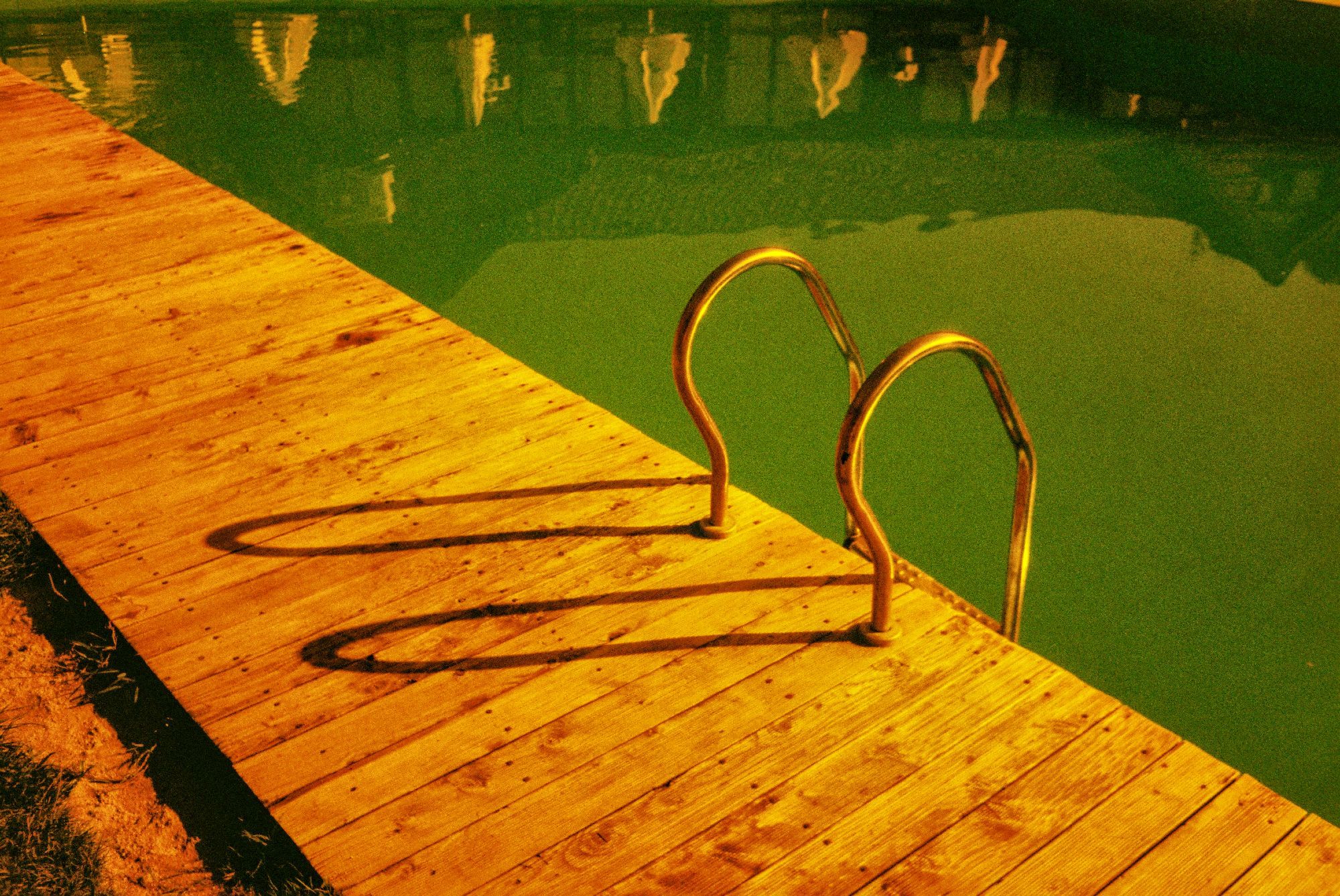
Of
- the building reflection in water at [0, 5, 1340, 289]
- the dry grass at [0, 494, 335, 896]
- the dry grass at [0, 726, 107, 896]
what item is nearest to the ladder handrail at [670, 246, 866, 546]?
the dry grass at [0, 494, 335, 896]

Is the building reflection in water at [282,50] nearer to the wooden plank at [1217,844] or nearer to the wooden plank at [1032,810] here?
the wooden plank at [1032,810]

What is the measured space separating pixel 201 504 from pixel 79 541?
26 centimetres

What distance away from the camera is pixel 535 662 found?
223 cm

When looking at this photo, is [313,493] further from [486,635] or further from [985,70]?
[985,70]

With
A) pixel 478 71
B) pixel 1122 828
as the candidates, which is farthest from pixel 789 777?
pixel 478 71

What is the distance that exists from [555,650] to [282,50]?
8385 millimetres

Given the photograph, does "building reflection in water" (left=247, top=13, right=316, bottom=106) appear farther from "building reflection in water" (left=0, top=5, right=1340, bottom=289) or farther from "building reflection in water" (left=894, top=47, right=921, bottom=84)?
"building reflection in water" (left=894, top=47, right=921, bottom=84)

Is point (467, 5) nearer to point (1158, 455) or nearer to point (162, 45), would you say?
point (162, 45)

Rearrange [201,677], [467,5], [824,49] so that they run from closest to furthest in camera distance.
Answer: [201,677]
[824,49]
[467,5]

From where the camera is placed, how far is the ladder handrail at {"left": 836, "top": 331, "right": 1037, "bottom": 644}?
1.95 metres

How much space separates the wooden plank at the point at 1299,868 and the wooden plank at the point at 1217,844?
1cm

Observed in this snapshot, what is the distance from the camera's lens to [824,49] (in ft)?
30.2

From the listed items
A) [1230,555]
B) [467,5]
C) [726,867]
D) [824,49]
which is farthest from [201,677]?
[467,5]

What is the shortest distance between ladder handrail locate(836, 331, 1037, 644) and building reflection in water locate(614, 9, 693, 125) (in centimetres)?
604
